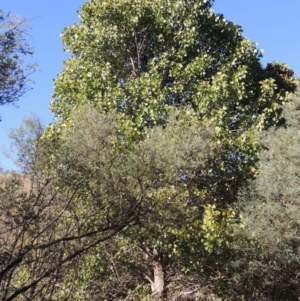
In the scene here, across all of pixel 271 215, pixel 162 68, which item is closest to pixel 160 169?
pixel 271 215

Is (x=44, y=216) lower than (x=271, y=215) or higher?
lower

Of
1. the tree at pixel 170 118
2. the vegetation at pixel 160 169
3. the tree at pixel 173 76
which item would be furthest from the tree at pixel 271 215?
the tree at pixel 173 76

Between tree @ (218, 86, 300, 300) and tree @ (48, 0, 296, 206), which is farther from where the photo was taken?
tree @ (48, 0, 296, 206)

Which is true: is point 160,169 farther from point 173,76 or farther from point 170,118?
point 173,76

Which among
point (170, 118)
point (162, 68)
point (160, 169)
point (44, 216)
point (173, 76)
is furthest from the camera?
point (162, 68)

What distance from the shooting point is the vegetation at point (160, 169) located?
762 centimetres

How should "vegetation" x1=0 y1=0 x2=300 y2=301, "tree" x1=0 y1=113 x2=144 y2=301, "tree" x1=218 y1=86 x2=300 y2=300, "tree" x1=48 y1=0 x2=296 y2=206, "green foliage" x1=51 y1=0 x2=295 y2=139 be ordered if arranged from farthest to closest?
1. "green foliage" x1=51 y1=0 x2=295 y2=139
2. "tree" x1=48 y1=0 x2=296 y2=206
3. "tree" x1=218 y1=86 x2=300 y2=300
4. "vegetation" x1=0 y1=0 x2=300 y2=301
5. "tree" x1=0 y1=113 x2=144 y2=301

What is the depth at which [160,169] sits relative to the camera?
7.95m

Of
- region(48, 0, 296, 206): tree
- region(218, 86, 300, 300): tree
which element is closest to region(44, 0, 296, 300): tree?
region(48, 0, 296, 206): tree

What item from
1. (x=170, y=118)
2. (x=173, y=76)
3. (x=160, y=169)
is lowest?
(x=160, y=169)

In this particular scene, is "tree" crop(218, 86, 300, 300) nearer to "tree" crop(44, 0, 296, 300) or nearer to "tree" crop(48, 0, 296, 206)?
"tree" crop(44, 0, 296, 300)

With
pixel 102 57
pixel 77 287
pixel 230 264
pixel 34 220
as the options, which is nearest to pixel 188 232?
pixel 230 264

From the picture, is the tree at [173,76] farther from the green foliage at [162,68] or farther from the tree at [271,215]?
the tree at [271,215]

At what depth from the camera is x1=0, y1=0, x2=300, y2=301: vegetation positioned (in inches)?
300
